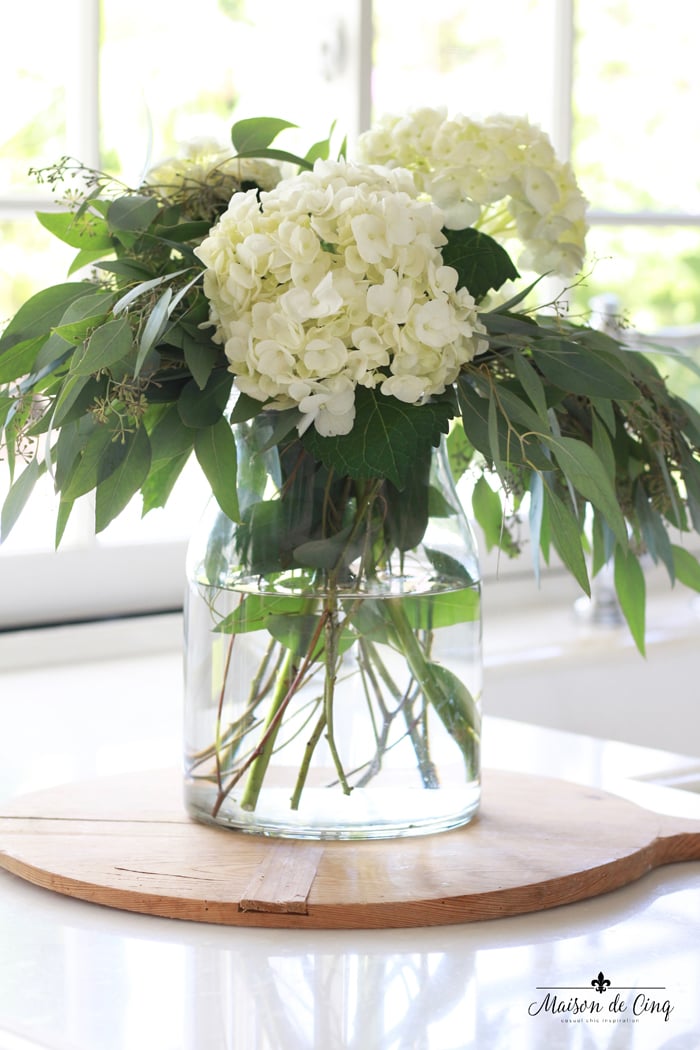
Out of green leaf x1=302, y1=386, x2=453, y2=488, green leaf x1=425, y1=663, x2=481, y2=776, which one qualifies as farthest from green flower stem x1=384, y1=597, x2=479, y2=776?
green leaf x1=302, y1=386, x2=453, y2=488

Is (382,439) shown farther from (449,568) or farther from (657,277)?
(657,277)

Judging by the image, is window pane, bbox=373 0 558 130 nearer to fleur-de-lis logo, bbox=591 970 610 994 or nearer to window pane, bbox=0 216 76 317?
fleur-de-lis logo, bbox=591 970 610 994

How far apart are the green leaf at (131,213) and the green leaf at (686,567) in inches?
16.6

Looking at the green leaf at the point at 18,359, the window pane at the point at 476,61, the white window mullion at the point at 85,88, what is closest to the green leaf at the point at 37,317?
the green leaf at the point at 18,359

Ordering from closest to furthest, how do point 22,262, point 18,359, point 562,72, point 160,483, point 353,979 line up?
point 353,979, point 18,359, point 160,483, point 562,72, point 22,262

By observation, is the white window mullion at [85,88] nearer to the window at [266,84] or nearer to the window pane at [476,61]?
the window at [266,84]

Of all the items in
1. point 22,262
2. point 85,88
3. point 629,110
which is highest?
point 629,110

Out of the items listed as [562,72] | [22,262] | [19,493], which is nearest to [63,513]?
[19,493]

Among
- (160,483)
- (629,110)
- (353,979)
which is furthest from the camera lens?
(629,110)

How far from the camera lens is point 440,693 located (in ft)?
3.05

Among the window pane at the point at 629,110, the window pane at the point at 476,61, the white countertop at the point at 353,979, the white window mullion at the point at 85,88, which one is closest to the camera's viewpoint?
the white countertop at the point at 353,979

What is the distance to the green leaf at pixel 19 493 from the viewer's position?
83 cm

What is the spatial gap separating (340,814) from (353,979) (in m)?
0.18

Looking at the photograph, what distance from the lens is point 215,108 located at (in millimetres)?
4602
